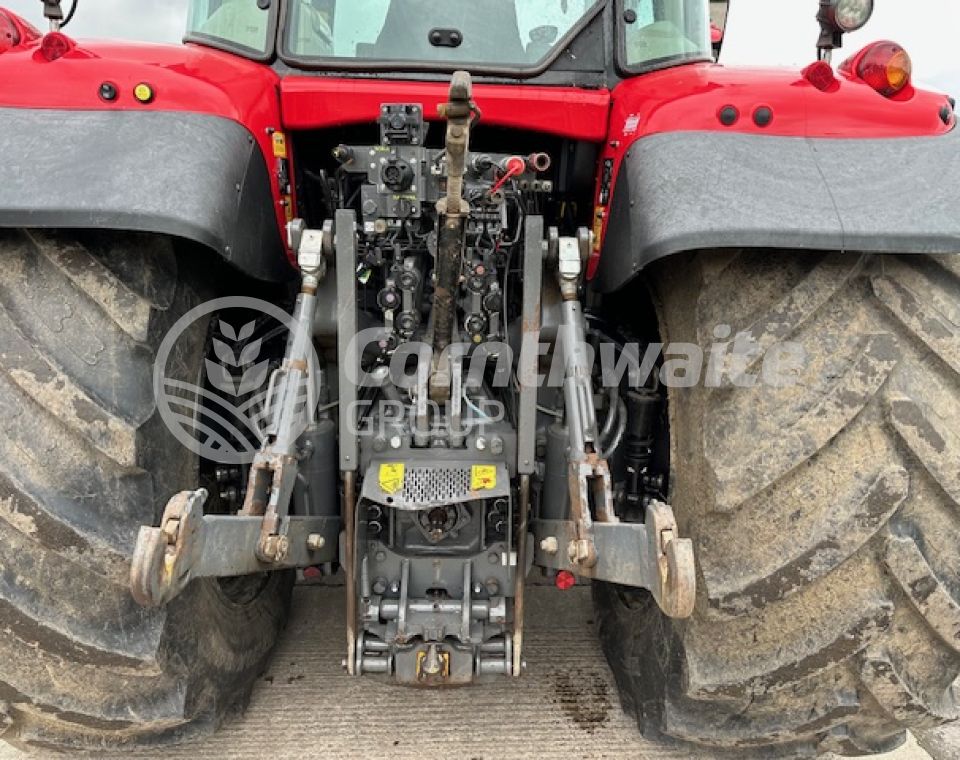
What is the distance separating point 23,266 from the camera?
5.14 ft

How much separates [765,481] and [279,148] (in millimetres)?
1494

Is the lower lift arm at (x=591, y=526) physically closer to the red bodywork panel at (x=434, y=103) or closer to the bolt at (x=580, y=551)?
the bolt at (x=580, y=551)

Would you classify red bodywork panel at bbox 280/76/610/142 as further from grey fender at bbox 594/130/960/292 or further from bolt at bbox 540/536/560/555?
bolt at bbox 540/536/560/555

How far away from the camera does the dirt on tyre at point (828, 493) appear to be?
5.01ft

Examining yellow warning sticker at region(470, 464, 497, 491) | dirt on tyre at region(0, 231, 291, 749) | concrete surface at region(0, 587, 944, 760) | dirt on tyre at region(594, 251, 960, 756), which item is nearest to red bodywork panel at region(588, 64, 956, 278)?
dirt on tyre at region(594, 251, 960, 756)

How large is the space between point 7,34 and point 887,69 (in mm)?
2281

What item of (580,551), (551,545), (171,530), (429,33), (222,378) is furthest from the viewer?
(429,33)

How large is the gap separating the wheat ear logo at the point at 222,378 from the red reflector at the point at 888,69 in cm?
154

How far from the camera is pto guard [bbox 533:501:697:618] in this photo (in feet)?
4.23

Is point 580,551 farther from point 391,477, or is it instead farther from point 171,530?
point 171,530

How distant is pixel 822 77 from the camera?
1.82 meters

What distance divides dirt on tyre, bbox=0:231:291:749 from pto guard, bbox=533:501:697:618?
92 cm

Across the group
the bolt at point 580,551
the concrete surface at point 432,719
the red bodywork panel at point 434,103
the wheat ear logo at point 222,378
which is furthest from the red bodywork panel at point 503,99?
the concrete surface at point 432,719

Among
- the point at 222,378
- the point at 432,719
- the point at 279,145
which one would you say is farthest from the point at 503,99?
the point at 432,719
